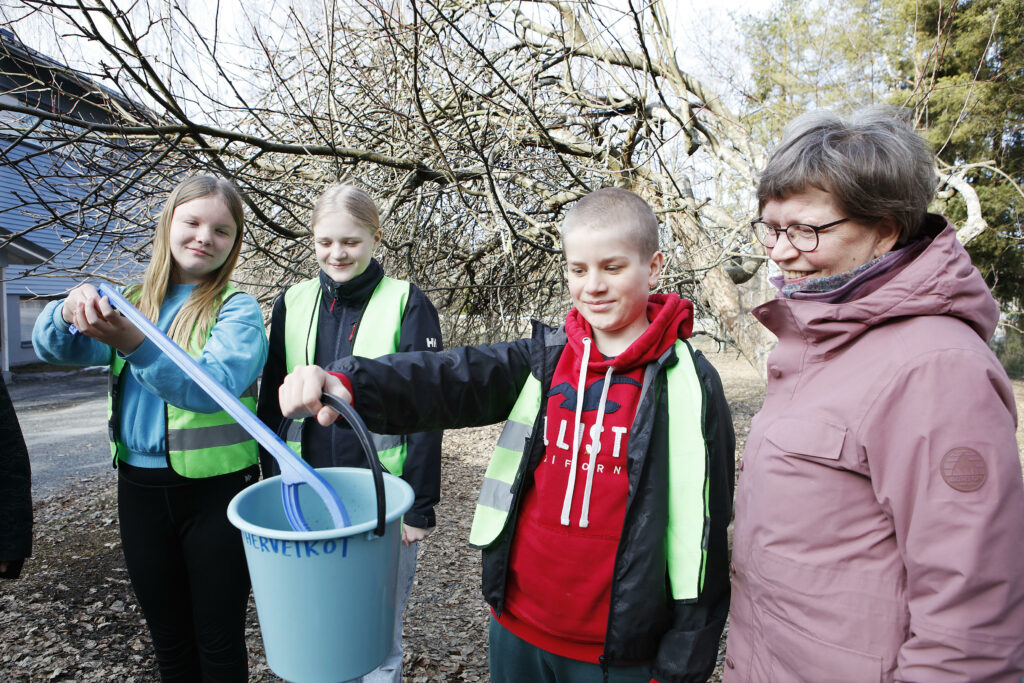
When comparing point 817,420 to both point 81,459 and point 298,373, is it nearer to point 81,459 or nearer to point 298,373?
point 298,373

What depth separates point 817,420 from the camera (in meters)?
1.18

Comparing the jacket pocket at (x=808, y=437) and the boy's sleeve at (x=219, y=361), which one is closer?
the jacket pocket at (x=808, y=437)

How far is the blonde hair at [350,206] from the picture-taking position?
2.21 metres

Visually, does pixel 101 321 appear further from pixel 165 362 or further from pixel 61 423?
pixel 61 423

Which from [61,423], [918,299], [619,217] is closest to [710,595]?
[918,299]

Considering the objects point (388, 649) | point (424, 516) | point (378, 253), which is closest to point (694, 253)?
point (378, 253)

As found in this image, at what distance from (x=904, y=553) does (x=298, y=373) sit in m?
1.18

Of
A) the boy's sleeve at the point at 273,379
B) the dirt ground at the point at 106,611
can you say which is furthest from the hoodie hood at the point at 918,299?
the dirt ground at the point at 106,611

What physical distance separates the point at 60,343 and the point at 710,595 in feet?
6.75

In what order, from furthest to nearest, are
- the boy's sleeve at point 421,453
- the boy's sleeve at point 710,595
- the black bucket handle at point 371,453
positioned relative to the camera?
the boy's sleeve at point 421,453 → the boy's sleeve at point 710,595 → the black bucket handle at point 371,453

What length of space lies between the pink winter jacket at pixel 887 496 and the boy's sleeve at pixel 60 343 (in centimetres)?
196

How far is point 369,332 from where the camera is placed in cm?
217

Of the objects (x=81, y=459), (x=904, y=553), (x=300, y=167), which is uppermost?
(x=300, y=167)

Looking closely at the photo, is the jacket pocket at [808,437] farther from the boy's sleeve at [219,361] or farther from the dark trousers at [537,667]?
the boy's sleeve at [219,361]
